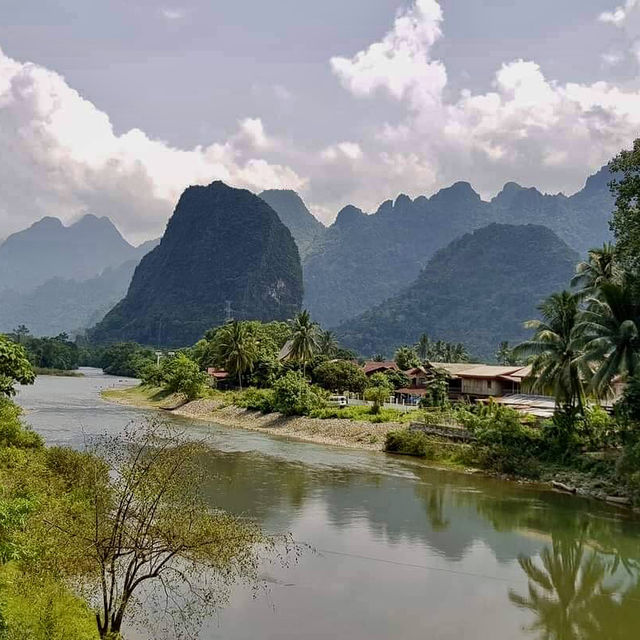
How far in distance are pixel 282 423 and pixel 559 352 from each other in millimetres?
27689

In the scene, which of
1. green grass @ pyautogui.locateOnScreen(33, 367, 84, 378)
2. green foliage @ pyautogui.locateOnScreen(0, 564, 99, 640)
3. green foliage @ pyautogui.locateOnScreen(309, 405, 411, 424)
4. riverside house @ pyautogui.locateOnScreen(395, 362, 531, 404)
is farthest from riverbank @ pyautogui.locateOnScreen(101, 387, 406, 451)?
green grass @ pyautogui.locateOnScreen(33, 367, 84, 378)

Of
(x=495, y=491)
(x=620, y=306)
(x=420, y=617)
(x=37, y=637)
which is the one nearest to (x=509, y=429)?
(x=495, y=491)

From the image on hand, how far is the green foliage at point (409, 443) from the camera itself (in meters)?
42.5

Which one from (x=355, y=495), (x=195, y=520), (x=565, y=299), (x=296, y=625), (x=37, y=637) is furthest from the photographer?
(x=565, y=299)

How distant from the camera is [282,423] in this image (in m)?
56.6

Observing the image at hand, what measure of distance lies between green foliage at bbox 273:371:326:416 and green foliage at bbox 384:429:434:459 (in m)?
12.3

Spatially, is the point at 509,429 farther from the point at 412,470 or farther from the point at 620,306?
the point at 620,306

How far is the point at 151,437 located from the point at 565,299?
95.0 ft

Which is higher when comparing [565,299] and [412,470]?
[565,299]

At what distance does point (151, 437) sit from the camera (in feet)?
42.9

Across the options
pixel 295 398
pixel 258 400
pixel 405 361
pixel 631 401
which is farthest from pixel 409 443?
pixel 405 361

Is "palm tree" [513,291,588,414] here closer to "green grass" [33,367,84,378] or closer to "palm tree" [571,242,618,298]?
"palm tree" [571,242,618,298]

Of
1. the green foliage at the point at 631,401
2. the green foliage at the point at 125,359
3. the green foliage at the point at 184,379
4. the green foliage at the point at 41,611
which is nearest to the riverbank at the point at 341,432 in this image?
the green foliage at the point at 184,379

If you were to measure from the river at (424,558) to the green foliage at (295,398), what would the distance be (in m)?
16.7
